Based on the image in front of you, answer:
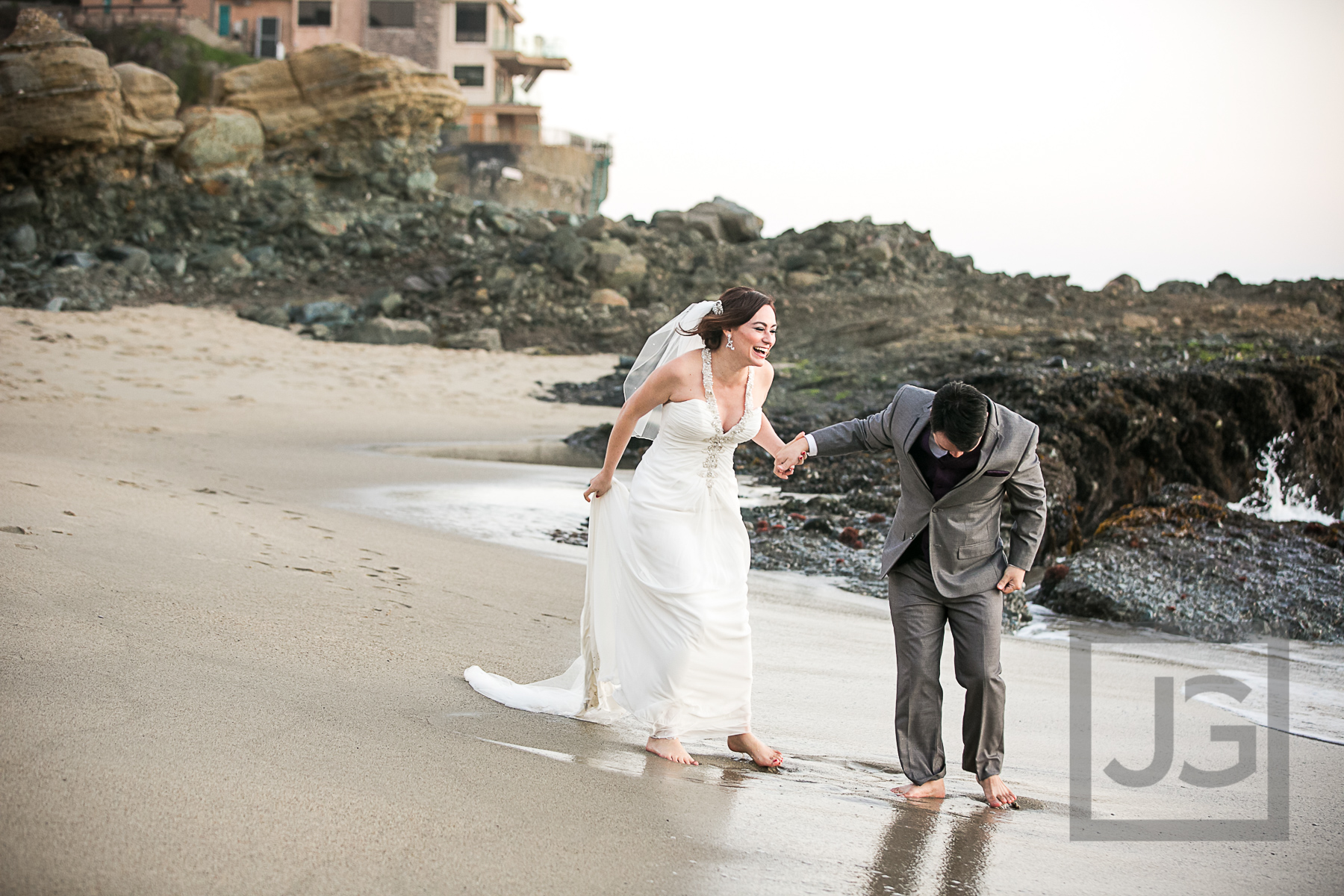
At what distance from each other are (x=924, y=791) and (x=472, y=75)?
156 feet

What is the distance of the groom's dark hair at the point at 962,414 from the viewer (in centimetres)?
356

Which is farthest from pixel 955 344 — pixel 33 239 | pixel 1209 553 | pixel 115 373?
pixel 33 239

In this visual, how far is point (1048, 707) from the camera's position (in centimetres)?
516

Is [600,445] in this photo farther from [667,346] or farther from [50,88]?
[50,88]

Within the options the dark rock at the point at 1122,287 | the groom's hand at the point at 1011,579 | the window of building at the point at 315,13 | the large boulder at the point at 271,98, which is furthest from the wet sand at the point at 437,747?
the window of building at the point at 315,13

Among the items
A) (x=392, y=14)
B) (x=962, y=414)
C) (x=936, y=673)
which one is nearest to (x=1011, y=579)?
(x=936, y=673)

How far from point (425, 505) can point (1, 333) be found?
413 inches

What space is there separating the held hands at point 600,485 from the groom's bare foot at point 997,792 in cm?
184

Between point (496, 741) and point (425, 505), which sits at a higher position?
point (425, 505)

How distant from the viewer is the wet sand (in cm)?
279

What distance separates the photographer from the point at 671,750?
3887mm

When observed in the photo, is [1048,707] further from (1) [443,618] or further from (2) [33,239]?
(2) [33,239]

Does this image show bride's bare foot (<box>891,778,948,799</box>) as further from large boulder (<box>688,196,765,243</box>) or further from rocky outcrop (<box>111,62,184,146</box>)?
rocky outcrop (<box>111,62,184,146</box>)

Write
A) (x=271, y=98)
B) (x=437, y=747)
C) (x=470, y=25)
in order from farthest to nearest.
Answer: (x=470, y=25), (x=271, y=98), (x=437, y=747)
